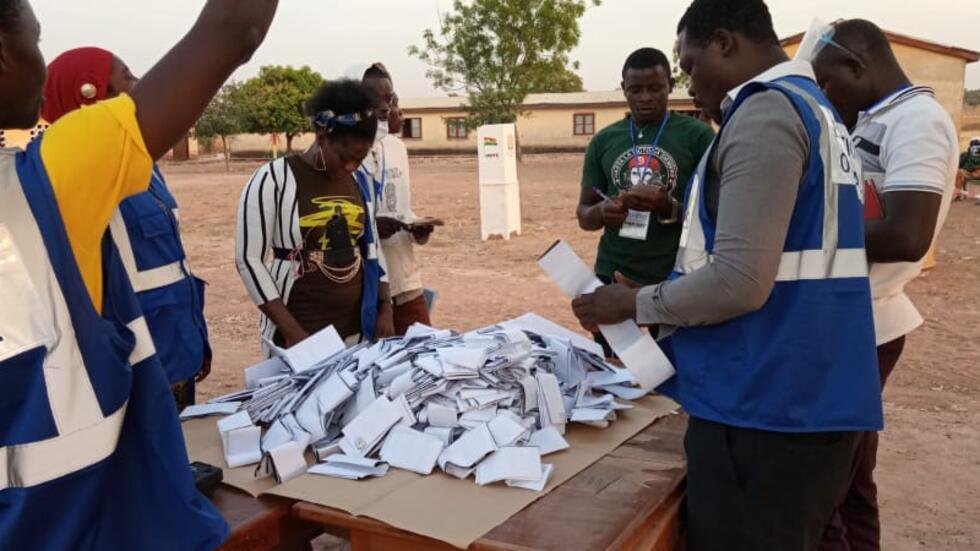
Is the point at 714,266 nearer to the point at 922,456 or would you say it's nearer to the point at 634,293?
the point at 634,293

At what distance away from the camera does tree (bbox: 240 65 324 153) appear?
118 feet

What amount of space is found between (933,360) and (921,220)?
4.32 meters

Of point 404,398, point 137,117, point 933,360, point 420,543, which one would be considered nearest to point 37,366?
point 137,117

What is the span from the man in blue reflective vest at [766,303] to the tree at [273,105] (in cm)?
3541

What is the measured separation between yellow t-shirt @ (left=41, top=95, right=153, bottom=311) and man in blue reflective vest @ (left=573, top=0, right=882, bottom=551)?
1143 mm

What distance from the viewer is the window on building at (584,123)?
37.3 metres

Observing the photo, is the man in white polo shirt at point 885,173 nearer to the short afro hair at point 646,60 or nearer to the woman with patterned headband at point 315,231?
the short afro hair at point 646,60

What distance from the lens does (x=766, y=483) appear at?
5.80 feet

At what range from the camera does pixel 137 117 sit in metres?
1.08

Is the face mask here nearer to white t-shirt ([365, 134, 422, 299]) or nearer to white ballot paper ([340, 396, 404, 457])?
white t-shirt ([365, 134, 422, 299])

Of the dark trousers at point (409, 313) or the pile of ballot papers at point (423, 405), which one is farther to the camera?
the dark trousers at point (409, 313)

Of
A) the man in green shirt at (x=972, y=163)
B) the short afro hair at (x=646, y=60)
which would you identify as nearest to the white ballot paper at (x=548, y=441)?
the short afro hair at (x=646, y=60)

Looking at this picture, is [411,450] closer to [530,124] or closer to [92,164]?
[92,164]

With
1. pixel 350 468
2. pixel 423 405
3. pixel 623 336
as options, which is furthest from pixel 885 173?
pixel 350 468
